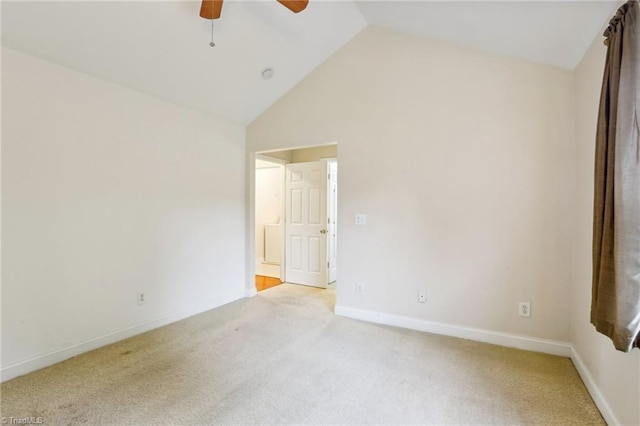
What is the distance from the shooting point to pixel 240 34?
9.09ft

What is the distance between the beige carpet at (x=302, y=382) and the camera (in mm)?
1810

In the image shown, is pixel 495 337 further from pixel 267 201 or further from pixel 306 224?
pixel 267 201

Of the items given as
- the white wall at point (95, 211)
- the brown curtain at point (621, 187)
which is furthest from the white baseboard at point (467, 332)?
the white wall at point (95, 211)

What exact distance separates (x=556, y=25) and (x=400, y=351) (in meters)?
2.70

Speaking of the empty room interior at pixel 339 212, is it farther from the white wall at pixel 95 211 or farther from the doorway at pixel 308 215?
the doorway at pixel 308 215

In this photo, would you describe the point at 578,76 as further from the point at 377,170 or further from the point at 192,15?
the point at 192,15

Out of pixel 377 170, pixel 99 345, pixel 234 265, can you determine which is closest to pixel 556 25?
pixel 377 170

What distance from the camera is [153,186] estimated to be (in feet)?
10.2

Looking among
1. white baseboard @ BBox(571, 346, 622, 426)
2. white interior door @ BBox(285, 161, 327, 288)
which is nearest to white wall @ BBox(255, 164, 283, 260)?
white interior door @ BBox(285, 161, 327, 288)

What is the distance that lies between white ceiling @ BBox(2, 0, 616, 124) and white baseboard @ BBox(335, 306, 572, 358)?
229 centimetres

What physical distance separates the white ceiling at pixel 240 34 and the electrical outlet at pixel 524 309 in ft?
6.52

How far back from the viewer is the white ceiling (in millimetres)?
2068

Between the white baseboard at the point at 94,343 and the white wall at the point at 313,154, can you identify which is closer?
the white baseboard at the point at 94,343

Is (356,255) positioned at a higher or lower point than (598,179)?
lower
